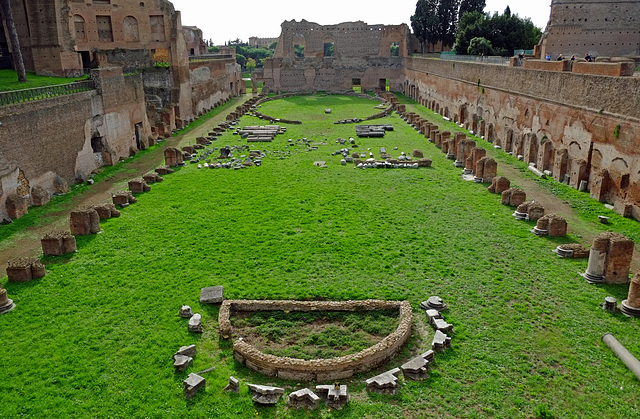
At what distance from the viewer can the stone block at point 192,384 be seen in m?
7.16

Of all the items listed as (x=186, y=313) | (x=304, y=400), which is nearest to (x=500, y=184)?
(x=186, y=313)

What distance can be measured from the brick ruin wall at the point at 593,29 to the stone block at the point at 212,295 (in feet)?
94.7

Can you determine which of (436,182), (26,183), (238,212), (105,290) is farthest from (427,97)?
(105,290)

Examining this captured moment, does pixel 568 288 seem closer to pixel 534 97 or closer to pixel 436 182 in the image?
pixel 436 182

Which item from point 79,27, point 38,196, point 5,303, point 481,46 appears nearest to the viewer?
point 5,303

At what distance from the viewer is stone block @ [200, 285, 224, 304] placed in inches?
376

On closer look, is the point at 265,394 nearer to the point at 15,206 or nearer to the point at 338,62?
the point at 15,206

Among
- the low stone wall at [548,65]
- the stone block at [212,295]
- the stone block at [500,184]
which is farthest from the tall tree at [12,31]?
the low stone wall at [548,65]

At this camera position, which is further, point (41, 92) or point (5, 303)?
point (41, 92)

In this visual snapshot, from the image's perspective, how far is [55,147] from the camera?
1703 cm

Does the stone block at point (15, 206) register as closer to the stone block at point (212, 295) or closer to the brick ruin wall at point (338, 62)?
the stone block at point (212, 295)

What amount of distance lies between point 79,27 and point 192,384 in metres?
29.7

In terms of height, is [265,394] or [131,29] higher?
[131,29]

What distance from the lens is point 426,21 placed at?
52031 mm
